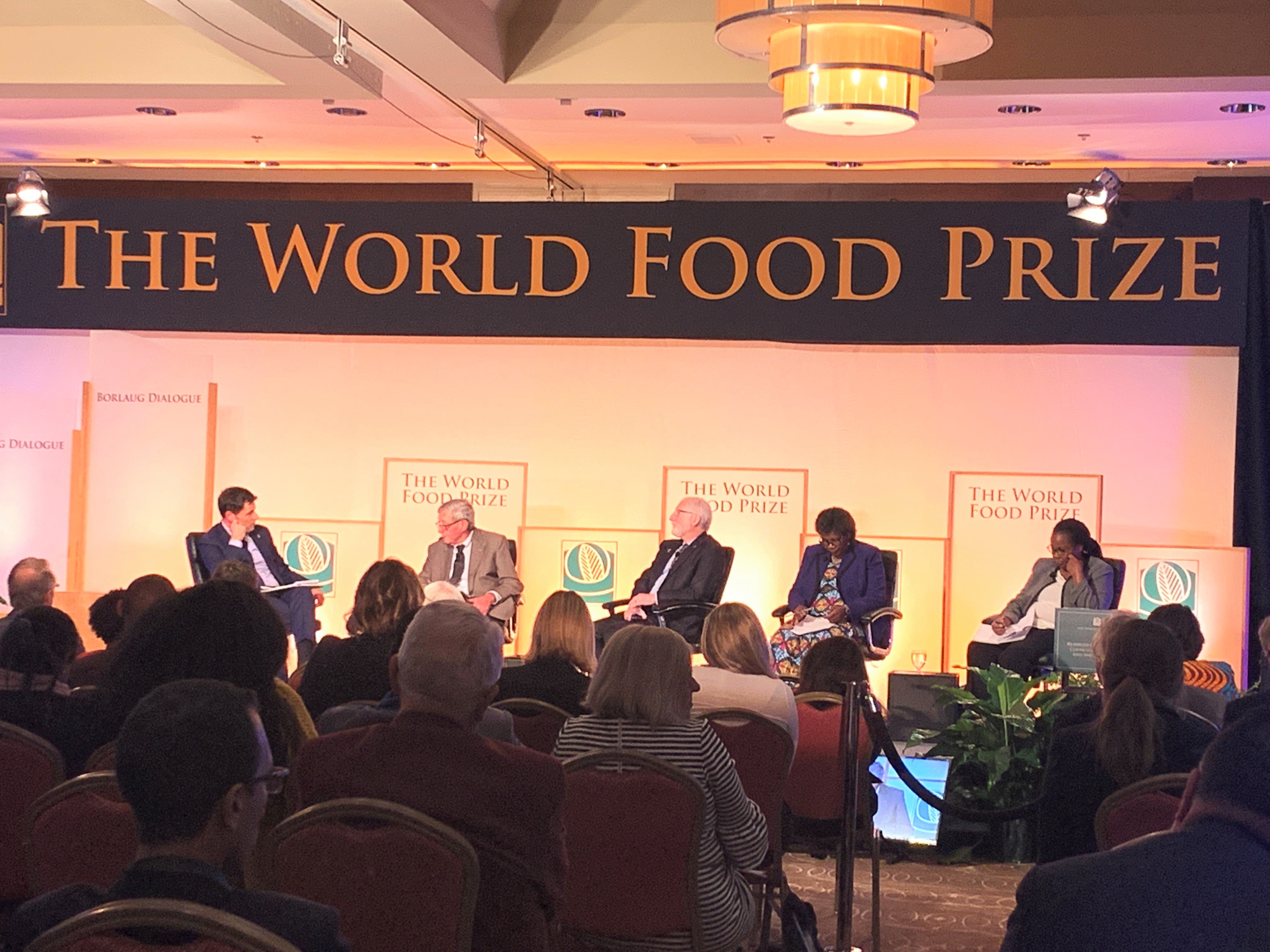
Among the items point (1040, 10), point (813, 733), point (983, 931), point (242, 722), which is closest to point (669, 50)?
→ point (1040, 10)

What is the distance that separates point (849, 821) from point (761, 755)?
1.52ft

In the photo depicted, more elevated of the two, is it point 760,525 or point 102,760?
point 760,525

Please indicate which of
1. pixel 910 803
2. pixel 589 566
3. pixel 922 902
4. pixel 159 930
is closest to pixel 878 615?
pixel 910 803

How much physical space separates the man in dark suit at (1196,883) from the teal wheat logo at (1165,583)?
7120mm

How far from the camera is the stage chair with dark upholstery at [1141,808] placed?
2697 millimetres

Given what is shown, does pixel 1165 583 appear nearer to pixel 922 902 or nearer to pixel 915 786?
pixel 922 902

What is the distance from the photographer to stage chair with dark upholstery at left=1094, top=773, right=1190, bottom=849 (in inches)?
106

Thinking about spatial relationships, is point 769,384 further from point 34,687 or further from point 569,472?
point 34,687

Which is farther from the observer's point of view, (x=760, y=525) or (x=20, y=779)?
(x=760, y=525)

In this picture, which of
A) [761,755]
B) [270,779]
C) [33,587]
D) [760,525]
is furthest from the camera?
[760,525]

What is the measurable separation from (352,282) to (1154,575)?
4.77 metres

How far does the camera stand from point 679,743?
9.99 ft

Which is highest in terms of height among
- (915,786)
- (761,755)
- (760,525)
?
(760,525)

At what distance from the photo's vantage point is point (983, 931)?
455 cm
